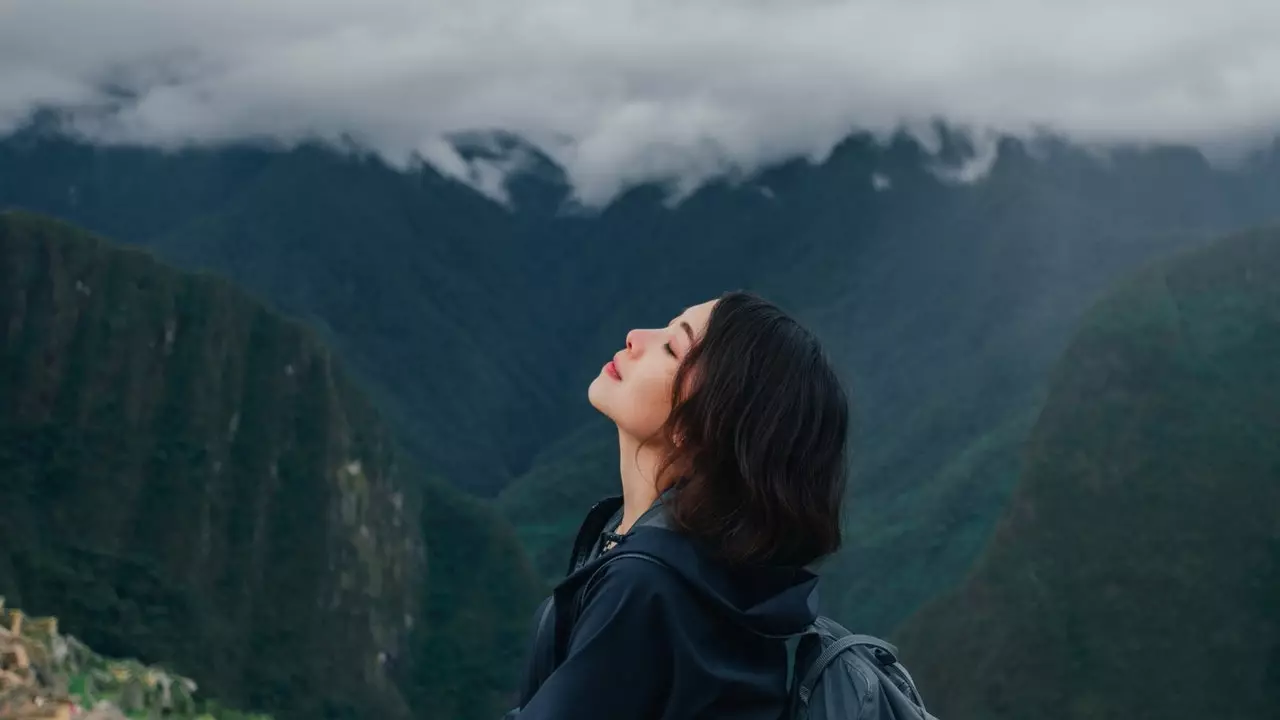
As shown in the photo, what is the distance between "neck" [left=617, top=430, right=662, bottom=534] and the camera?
351 cm

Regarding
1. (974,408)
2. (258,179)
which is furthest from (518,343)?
(974,408)

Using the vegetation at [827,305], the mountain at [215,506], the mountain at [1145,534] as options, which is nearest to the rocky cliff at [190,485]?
the mountain at [215,506]

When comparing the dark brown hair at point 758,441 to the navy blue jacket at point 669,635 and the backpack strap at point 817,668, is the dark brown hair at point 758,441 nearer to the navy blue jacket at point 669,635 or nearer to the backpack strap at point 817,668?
the navy blue jacket at point 669,635

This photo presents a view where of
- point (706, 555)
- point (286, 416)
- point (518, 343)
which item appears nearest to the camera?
point (706, 555)

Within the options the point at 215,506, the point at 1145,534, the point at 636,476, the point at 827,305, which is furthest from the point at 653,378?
the point at 827,305

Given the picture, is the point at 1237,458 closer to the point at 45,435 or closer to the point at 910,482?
the point at 910,482

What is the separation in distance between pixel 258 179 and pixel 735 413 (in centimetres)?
20458

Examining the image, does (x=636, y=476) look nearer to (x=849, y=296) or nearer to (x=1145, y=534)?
(x=1145, y=534)

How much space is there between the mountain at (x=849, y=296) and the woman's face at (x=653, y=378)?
3503 inches

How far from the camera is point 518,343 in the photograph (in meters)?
189

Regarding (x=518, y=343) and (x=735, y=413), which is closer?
(x=735, y=413)

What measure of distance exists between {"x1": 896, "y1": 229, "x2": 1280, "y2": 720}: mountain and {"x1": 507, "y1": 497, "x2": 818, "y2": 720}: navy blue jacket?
67394mm

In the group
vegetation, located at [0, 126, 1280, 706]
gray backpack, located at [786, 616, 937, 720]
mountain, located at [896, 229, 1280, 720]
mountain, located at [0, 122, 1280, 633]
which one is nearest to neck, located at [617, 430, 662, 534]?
gray backpack, located at [786, 616, 937, 720]

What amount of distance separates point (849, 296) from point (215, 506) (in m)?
103
